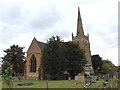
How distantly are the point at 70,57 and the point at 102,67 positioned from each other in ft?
171

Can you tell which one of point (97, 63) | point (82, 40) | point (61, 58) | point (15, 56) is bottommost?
point (97, 63)

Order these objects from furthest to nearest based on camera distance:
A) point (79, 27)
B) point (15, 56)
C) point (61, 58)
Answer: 1. point (79, 27)
2. point (15, 56)
3. point (61, 58)

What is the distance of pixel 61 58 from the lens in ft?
226

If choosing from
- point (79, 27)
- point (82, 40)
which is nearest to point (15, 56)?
point (82, 40)

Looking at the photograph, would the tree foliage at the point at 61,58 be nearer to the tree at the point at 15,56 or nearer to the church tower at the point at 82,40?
the tree at the point at 15,56

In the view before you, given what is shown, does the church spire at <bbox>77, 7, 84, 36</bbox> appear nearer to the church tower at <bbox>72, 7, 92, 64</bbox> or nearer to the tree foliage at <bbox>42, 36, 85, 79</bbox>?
the church tower at <bbox>72, 7, 92, 64</bbox>

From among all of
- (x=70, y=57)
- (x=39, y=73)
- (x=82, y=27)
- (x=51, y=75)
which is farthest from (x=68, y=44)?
(x=82, y=27)

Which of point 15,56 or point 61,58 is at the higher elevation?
point 15,56

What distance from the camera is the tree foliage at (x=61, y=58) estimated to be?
69.0 meters

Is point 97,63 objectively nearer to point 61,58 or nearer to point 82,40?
point 82,40

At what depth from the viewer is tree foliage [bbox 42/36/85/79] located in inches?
2717

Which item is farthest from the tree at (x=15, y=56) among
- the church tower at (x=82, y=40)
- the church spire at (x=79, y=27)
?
the church spire at (x=79, y=27)

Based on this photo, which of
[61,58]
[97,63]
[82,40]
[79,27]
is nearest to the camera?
[61,58]

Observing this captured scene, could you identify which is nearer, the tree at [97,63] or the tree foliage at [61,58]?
the tree foliage at [61,58]
